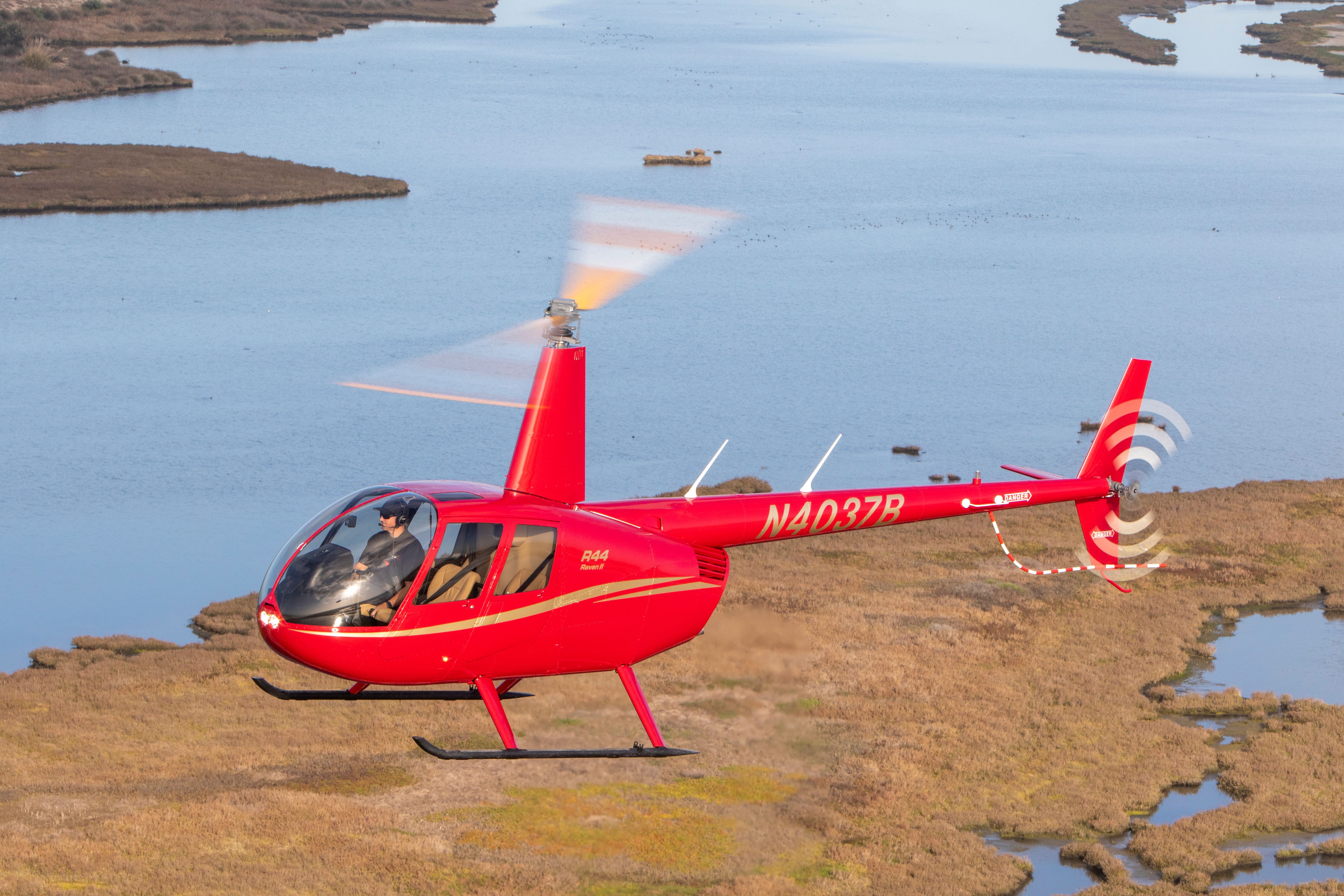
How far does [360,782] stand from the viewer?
29.6 metres

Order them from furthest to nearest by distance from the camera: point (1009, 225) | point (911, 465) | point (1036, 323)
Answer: point (1009, 225)
point (1036, 323)
point (911, 465)

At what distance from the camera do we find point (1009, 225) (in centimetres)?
10419

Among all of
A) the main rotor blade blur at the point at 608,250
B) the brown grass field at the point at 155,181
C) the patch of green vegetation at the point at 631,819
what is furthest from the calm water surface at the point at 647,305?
the main rotor blade blur at the point at 608,250

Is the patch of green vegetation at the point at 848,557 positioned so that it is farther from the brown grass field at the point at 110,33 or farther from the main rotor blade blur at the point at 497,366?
the brown grass field at the point at 110,33

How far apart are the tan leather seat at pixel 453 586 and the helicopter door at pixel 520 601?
0.30 metres

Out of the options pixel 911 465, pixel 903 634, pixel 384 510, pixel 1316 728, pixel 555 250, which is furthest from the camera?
pixel 555 250

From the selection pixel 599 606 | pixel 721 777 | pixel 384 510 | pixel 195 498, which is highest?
pixel 384 510

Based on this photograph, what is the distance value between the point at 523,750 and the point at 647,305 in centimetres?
6545

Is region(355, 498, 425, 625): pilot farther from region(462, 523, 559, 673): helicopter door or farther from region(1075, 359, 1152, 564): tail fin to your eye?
region(1075, 359, 1152, 564): tail fin

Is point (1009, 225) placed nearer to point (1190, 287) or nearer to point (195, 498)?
point (1190, 287)

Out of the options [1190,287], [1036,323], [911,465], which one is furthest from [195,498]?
[1190,287]

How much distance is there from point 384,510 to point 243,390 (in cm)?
4974

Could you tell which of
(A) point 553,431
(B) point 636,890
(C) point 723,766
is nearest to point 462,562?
(A) point 553,431

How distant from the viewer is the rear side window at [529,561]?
19.5 metres
